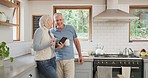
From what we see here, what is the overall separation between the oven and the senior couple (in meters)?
0.95

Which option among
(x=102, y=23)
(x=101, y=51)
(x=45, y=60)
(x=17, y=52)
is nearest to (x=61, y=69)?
(x=45, y=60)

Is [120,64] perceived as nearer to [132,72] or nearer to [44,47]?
[132,72]

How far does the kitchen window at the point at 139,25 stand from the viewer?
4602 mm

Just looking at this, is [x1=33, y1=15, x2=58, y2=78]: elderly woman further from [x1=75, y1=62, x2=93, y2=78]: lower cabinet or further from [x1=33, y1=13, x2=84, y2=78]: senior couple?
[x1=75, y1=62, x2=93, y2=78]: lower cabinet

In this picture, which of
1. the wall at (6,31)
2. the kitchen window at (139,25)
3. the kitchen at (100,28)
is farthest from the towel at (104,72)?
the wall at (6,31)

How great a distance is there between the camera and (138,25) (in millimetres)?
4629

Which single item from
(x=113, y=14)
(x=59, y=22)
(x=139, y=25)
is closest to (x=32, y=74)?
(x=59, y=22)

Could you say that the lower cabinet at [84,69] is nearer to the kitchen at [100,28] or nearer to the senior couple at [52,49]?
the kitchen at [100,28]

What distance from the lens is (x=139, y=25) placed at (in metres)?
4.62

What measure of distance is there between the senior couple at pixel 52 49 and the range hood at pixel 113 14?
1.18 meters

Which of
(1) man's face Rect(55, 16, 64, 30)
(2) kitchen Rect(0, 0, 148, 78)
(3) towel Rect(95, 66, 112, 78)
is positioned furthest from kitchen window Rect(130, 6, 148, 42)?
(1) man's face Rect(55, 16, 64, 30)

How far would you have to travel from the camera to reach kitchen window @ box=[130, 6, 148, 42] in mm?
4602

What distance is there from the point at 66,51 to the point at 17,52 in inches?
41.0

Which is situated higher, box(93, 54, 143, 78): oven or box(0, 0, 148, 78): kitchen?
box(0, 0, 148, 78): kitchen
